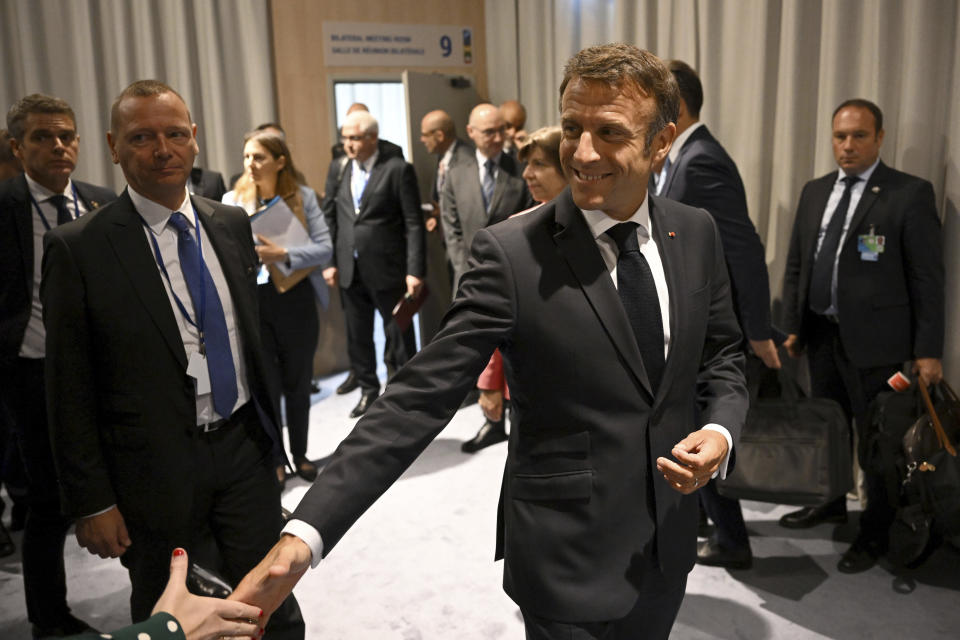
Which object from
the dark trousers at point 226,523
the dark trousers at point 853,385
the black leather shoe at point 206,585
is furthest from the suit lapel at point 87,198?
the dark trousers at point 853,385

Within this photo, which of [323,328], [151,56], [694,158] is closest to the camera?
[694,158]

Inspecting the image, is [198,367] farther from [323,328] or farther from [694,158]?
[323,328]

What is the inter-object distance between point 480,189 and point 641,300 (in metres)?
3.82

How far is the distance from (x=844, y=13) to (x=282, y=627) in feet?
11.4

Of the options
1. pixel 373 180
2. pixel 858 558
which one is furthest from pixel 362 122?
pixel 858 558

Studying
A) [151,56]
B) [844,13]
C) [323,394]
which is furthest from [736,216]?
[151,56]

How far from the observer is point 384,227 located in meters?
5.38

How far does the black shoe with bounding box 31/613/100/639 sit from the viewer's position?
2809mm

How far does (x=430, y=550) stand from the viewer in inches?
137

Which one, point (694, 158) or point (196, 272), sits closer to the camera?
point (196, 272)

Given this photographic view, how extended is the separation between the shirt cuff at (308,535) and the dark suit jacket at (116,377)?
0.94m

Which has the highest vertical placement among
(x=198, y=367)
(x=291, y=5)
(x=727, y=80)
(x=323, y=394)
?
(x=291, y=5)

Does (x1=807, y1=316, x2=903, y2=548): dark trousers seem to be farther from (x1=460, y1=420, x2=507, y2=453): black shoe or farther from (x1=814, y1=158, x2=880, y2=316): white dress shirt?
(x1=460, y1=420, x2=507, y2=453): black shoe

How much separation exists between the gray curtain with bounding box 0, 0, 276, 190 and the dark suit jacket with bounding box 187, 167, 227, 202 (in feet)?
4.13
